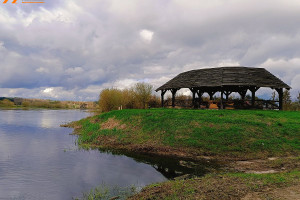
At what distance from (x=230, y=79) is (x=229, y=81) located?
0.54 m

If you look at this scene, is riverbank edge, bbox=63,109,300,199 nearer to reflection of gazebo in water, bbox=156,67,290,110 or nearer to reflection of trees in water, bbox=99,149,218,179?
reflection of trees in water, bbox=99,149,218,179

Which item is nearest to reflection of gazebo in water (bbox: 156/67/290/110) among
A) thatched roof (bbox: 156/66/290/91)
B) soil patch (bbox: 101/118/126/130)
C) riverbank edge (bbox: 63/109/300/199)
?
thatched roof (bbox: 156/66/290/91)

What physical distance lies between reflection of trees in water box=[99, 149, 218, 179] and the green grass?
2.12 meters

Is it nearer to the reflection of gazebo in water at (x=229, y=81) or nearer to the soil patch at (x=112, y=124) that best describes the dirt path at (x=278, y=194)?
the soil patch at (x=112, y=124)

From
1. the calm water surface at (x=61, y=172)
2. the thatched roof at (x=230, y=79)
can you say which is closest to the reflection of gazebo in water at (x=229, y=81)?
the thatched roof at (x=230, y=79)

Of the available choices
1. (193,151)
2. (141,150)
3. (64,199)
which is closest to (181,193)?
(64,199)

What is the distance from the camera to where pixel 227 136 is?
15664mm

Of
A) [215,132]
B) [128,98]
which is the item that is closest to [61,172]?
[215,132]

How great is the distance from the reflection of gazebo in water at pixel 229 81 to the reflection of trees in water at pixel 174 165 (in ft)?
39.8

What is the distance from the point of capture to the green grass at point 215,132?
14.6 metres

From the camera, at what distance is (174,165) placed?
12.5 meters

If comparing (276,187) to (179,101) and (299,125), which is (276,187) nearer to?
(299,125)

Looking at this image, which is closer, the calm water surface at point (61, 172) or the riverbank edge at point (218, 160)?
the riverbank edge at point (218, 160)

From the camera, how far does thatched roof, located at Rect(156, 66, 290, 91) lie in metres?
22.8
